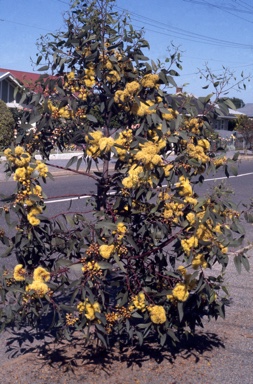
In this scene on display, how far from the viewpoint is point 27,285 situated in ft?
13.4

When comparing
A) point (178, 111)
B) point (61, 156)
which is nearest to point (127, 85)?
point (178, 111)

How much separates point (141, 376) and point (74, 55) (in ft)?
7.22

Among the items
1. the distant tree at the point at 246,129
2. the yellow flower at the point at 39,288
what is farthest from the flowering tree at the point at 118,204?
the distant tree at the point at 246,129

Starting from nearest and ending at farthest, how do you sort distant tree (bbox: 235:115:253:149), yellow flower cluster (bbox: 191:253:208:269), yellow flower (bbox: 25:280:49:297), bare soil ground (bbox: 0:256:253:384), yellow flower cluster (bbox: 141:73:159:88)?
yellow flower (bbox: 25:280:49:297)
yellow flower cluster (bbox: 191:253:208:269)
yellow flower cluster (bbox: 141:73:159:88)
bare soil ground (bbox: 0:256:253:384)
distant tree (bbox: 235:115:253:149)

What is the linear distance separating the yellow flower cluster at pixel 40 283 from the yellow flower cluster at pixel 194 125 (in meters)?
1.35

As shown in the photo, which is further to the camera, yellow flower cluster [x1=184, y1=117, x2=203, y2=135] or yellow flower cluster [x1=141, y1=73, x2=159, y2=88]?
yellow flower cluster [x1=184, y1=117, x2=203, y2=135]

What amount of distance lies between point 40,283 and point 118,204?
69cm

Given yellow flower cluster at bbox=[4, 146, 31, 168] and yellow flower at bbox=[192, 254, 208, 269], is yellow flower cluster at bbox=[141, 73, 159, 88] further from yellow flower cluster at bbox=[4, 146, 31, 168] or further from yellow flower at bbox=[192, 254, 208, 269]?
yellow flower at bbox=[192, 254, 208, 269]

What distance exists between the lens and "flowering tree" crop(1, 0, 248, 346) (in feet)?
13.1

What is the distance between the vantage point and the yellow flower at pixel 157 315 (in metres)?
4.11

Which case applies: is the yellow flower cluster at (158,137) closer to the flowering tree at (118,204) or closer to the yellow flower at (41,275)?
the flowering tree at (118,204)

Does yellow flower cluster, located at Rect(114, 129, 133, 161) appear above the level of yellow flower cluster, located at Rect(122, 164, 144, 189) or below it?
above

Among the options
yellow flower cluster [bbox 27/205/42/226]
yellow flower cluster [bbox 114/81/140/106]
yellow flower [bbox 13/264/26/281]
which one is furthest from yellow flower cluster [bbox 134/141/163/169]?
yellow flower [bbox 13/264/26/281]

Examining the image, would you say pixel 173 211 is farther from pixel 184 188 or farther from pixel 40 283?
pixel 40 283
